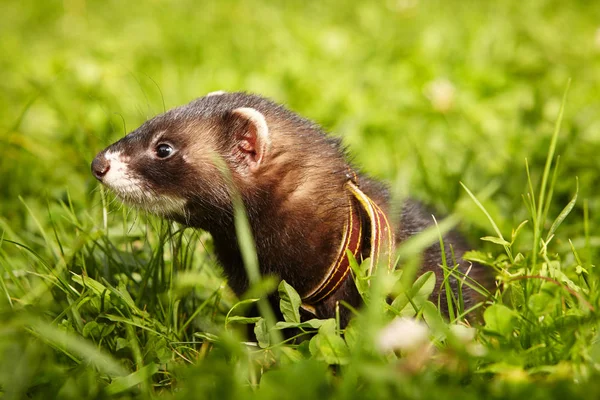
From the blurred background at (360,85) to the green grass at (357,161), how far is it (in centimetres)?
3

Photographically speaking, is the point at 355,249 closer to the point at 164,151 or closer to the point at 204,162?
the point at 204,162

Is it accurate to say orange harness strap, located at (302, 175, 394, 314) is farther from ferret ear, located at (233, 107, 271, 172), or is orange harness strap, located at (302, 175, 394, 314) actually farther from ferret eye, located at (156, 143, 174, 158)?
ferret eye, located at (156, 143, 174, 158)

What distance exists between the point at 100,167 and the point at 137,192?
0.21 m

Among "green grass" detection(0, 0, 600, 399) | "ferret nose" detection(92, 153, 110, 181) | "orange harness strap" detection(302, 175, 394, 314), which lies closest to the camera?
"green grass" detection(0, 0, 600, 399)

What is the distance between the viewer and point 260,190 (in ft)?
10.6

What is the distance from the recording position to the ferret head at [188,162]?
10.6ft

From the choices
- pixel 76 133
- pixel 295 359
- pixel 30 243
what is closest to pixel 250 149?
pixel 295 359

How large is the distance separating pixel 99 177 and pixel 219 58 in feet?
15.0

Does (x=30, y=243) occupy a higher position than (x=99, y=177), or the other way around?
(x=99, y=177)

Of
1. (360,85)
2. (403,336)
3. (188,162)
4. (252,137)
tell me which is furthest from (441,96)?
(403,336)

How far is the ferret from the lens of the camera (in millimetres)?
3152

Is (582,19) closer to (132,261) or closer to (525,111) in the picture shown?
(525,111)

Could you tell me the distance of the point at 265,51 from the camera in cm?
781

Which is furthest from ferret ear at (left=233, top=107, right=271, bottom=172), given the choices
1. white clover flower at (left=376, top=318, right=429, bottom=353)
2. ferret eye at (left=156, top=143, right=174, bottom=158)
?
white clover flower at (left=376, top=318, right=429, bottom=353)
